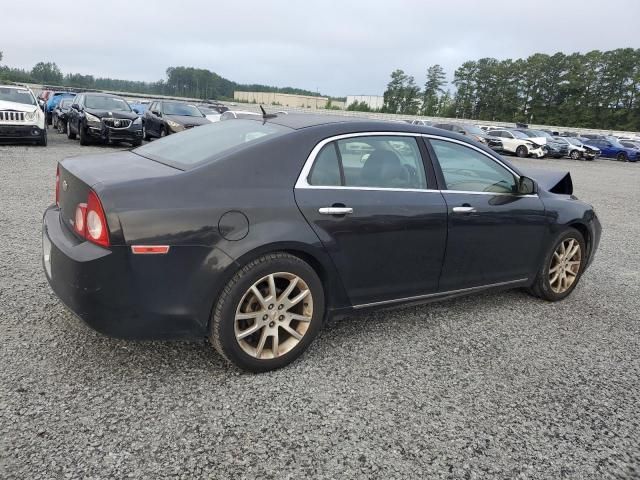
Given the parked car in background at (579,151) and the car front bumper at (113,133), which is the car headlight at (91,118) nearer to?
the car front bumper at (113,133)

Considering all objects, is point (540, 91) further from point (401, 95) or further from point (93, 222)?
point (93, 222)

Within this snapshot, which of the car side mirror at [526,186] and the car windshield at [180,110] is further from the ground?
the car side mirror at [526,186]

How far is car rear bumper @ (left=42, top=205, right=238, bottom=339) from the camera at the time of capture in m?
2.63

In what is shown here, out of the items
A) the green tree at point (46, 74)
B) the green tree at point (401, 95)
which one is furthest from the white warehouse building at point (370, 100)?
the green tree at point (46, 74)

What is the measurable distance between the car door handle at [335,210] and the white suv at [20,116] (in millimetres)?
13522

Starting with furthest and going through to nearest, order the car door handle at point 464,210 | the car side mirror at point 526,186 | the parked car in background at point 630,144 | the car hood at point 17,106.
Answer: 1. the parked car in background at point 630,144
2. the car hood at point 17,106
3. the car side mirror at point 526,186
4. the car door handle at point 464,210

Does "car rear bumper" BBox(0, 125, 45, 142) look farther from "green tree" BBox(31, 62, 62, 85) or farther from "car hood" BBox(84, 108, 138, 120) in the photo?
"green tree" BBox(31, 62, 62, 85)

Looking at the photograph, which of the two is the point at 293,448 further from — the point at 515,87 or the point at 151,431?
the point at 515,87

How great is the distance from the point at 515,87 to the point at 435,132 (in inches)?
4096

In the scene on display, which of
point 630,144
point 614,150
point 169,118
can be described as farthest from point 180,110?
point 630,144

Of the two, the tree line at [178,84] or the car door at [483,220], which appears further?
the tree line at [178,84]

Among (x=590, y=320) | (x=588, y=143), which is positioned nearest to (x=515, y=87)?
(x=588, y=143)

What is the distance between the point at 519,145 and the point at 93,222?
94.7 feet

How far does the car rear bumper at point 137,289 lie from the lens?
263cm
